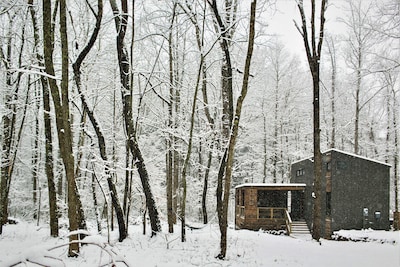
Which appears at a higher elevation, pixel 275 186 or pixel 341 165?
pixel 341 165

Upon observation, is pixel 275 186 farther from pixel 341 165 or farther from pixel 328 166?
pixel 341 165

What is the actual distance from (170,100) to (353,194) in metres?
12.4

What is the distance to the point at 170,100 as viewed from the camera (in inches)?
666

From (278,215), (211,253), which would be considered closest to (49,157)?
(211,253)

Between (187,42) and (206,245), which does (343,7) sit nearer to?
(187,42)

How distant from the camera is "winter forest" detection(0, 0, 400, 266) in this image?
1323 centimetres

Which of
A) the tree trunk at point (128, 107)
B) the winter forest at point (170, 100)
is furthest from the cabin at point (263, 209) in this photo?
the tree trunk at point (128, 107)

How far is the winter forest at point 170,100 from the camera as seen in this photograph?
521 inches

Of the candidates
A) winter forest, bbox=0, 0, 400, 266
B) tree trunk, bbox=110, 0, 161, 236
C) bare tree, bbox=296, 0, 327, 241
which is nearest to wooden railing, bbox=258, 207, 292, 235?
winter forest, bbox=0, 0, 400, 266

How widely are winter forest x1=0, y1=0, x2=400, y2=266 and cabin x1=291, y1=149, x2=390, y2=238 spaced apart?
4056 mm

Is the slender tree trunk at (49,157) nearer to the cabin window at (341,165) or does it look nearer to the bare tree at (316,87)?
the bare tree at (316,87)

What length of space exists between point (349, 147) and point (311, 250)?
23.7 meters

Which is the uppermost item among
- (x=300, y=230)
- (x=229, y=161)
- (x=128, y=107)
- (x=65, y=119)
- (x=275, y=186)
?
(x=128, y=107)

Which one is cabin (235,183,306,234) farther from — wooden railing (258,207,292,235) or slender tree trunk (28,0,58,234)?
slender tree trunk (28,0,58,234)
